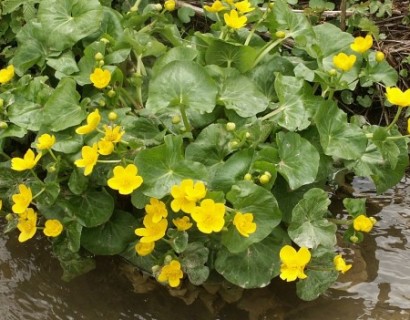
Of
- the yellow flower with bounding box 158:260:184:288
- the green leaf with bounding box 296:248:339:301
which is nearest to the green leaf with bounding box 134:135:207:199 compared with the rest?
the yellow flower with bounding box 158:260:184:288

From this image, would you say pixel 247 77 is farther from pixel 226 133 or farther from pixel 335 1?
pixel 335 1

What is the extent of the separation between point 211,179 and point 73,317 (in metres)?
0.77

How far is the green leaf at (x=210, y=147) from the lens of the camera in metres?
2.07

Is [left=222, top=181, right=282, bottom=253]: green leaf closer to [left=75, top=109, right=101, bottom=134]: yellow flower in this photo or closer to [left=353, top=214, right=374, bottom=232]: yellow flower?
[left=353, top=214, right=374, bottom=232]: yellow flower

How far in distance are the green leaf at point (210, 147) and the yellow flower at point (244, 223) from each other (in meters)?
0.29

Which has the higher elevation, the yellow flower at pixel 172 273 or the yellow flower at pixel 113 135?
the yellow flower at pixel 113 135

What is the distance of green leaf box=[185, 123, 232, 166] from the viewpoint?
6.81ft

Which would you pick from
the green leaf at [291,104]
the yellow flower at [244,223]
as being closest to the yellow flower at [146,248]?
the yellow flower at [244,223]

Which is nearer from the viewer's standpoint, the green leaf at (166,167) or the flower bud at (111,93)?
the green leaf at (166,167)

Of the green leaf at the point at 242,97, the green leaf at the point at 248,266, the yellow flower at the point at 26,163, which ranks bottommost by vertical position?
the green leaf at the point at 248,266

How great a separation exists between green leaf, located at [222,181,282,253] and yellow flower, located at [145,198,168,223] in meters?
0.19

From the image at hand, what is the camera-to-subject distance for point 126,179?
188 cm

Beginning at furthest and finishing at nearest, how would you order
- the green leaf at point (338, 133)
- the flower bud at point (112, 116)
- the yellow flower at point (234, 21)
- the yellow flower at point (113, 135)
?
the yellow flower at point (234, 21) < the green leaf at point (338, 133) < the flower bud at point (112, 116) < the yellow flower at point (113, 135)

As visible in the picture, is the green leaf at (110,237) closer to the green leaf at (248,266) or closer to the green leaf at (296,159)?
the green leaf at (248,266)
